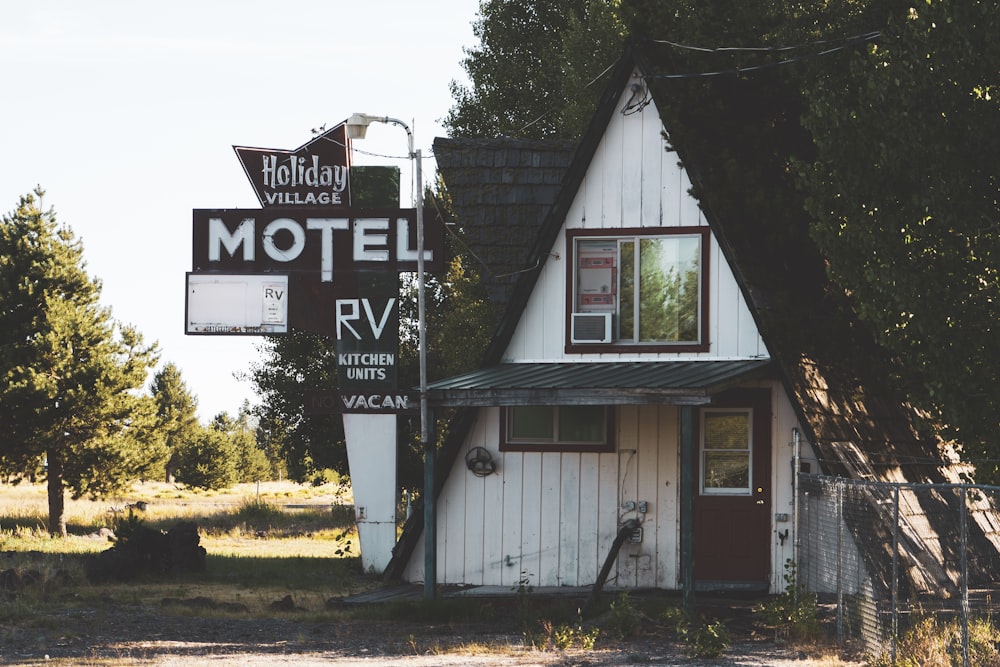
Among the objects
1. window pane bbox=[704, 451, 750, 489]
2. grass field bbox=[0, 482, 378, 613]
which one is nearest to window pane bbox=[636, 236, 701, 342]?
window pane bbox=[704, 451, 750, 489]

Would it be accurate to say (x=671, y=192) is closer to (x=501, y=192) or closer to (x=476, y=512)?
(x=501, y=192)

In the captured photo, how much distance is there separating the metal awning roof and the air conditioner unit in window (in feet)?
1.28

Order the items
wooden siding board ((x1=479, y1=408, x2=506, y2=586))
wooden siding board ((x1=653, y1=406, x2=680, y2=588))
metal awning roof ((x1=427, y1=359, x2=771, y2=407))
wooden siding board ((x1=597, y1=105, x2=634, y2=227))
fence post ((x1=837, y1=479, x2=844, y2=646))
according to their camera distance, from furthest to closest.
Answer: wooden siding board ((x1=479, y1=408, x2=506, y2=586)) < wooden siding board ((x1=597, y1=105, x2=634, y2=227)) < wooden siding board ((x1=653, y1=406, x2=680, y2=588)) < metal awning roof ((x1=427, y1=359, x2=771, y2=407)) < fence post ((x1=837, y1=479, x2=844, y2=646))

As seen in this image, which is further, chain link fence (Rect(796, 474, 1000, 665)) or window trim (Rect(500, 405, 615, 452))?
window trim (Rect(500, 405, 615, 452))

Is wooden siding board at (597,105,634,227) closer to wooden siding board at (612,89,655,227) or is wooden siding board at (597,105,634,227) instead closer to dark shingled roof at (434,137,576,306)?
wooden siding board at (612,89,655,227)

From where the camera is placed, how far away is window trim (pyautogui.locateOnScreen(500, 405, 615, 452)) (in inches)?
731

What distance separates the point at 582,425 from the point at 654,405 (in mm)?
1493

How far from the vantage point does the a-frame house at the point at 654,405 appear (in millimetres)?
17781

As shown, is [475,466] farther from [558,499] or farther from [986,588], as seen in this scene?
[986,588]

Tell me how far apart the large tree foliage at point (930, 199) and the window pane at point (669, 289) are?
313 centimetres

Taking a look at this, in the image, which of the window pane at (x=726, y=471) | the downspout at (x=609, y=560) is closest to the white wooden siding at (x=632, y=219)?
the window pane at (x=726, y=471)

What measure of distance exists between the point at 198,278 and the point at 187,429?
199 ft

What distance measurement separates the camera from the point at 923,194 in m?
14.2

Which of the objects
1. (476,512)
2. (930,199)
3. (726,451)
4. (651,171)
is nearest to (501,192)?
(651,171)
